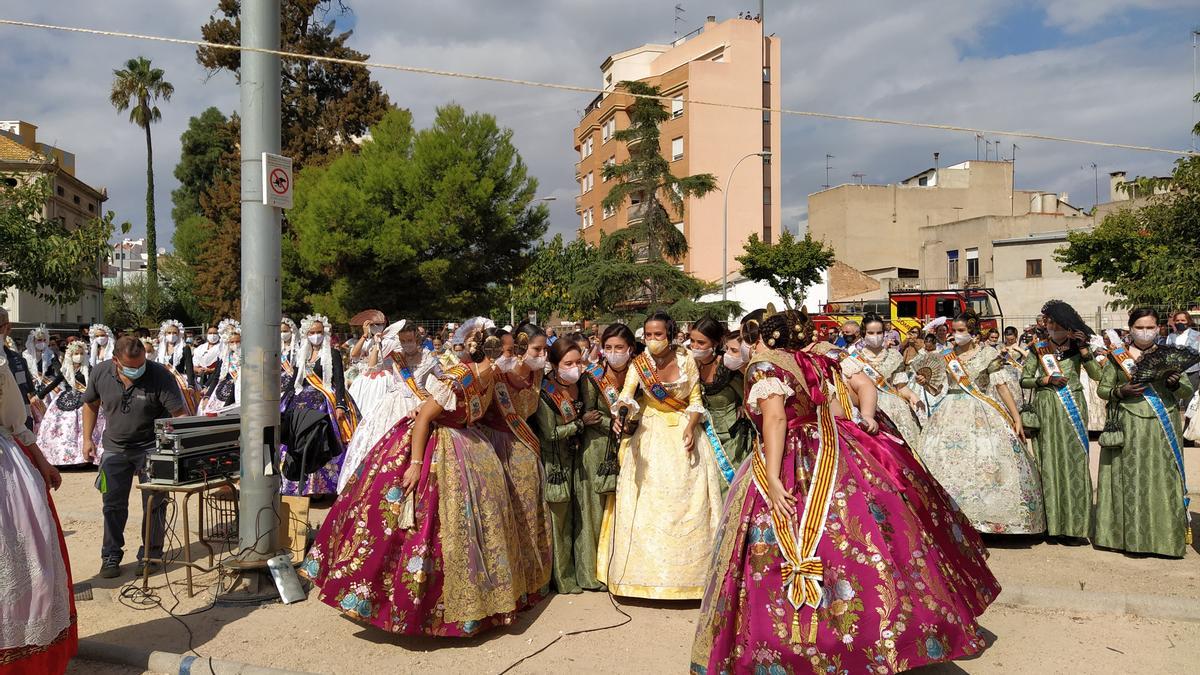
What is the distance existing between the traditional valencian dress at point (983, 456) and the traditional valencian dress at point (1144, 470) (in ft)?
1.89

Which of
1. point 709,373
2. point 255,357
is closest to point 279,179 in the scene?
point 255,357

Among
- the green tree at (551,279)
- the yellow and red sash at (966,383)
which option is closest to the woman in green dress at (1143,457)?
the yellow and red sash at (966,383)

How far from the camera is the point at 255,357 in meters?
5.84

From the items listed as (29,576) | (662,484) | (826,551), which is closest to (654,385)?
(662,484)

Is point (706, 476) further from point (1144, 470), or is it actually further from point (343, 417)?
point (343, 417)

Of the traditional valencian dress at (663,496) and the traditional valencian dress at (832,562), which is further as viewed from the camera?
the traditional valencian dress at (663,496)

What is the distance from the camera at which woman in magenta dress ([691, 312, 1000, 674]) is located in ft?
12.7

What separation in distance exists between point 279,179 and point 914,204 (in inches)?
1931

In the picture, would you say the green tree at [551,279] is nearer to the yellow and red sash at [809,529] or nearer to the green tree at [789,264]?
the green tree at [789,264]

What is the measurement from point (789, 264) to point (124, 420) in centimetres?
3243

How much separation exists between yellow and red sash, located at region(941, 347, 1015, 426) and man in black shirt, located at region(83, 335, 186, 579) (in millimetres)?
6126

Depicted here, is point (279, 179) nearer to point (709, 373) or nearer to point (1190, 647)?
point (709, 373)

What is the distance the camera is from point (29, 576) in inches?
167

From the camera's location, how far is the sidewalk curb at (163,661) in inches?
183
